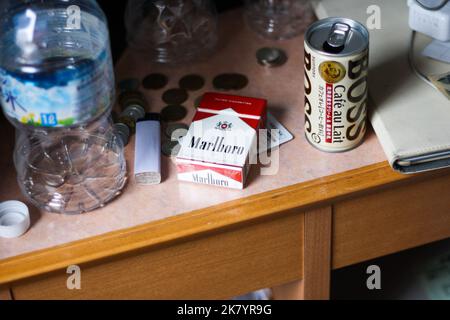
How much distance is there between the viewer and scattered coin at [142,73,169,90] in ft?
3.49

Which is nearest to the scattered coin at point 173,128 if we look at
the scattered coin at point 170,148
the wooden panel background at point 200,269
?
the scattered coin at point 170,148

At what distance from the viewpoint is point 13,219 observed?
2.92 ft

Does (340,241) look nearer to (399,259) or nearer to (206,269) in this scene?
(206,269)

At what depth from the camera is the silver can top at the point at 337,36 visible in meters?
0.86

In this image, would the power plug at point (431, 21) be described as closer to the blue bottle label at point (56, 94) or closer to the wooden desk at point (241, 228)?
the wooden desk at point (241, 228)

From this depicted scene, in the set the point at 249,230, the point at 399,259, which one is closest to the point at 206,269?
the point at 249,230

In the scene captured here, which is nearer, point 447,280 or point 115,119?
point 115,119

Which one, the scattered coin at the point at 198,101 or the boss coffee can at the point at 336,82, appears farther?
the scattered coin at the point at 198,101

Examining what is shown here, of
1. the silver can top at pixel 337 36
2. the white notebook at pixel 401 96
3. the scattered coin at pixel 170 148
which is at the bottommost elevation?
the scattered coin at pixel 170 148

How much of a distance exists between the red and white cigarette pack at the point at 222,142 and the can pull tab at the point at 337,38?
13cm

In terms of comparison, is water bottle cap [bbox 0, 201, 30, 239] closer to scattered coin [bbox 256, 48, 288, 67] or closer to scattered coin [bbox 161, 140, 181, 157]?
scattered coin [bbox 161, 140, 181, 157]

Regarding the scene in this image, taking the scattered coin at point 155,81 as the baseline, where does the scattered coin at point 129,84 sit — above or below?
above

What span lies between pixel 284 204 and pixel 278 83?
234 mm
